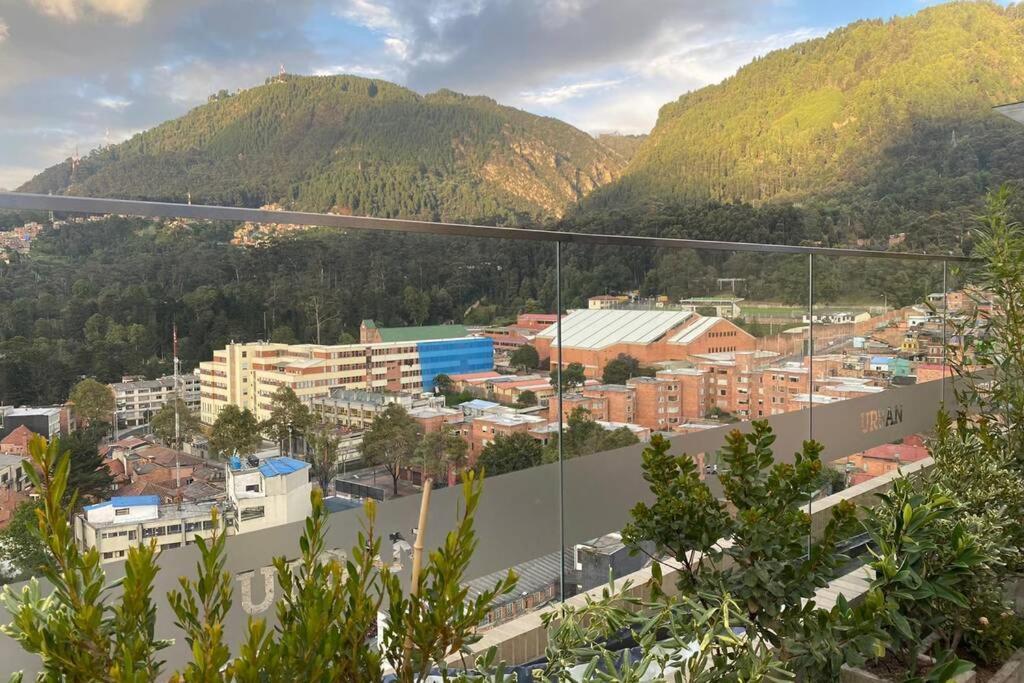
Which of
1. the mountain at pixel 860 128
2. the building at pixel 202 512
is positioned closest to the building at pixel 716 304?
the building at pixel 202 512

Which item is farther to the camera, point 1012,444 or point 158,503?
point 1012,444

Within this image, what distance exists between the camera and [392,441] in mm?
1745

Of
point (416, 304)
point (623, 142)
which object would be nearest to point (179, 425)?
point (416, 304)

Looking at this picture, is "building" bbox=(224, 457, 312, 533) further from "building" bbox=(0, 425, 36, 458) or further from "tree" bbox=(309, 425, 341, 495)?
"building" bbox=(0, 425, 36, 458)

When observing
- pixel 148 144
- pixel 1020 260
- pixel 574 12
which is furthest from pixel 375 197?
pixel 1020 260

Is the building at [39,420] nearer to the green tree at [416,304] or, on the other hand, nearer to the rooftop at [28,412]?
the rooftop at [28,412]

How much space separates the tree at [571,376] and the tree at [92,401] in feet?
3.62

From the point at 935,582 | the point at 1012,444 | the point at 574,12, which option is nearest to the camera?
the point at 935,582

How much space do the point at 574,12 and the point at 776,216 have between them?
15.4 metres

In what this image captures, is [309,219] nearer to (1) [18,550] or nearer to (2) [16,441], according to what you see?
(2) [16,441]

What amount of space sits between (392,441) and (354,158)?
36620 millimetres

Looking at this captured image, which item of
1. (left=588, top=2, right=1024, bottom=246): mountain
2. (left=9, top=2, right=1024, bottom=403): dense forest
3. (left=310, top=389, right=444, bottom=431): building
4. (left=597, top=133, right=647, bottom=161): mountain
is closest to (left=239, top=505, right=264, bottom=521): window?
(left=310, top=389, right=444, bottom=431): building

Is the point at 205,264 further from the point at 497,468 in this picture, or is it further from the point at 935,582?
the point at 935,582

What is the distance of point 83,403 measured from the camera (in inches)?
52.7
